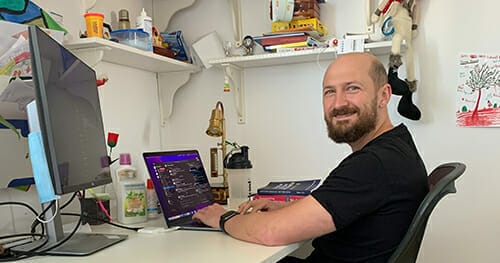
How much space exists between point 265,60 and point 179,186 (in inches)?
29.7

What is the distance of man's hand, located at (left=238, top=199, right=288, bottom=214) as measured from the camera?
4.83ft

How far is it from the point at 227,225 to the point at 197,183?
383 mm

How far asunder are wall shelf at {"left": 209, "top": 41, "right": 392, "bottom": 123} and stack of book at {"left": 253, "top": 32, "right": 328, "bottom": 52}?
0.11 feet

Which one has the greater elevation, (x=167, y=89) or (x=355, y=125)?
(x=167, y=89)

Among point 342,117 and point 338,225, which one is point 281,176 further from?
point 338,225

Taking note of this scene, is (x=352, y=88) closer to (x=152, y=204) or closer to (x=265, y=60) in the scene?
(x=265, y=60)

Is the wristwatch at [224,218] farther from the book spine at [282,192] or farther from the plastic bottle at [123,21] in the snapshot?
the plastic bottle at [123,21]

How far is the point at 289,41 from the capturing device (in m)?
1.94

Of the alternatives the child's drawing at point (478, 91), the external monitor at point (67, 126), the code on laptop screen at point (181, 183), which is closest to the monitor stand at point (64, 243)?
the external monitor at point (67, 126)

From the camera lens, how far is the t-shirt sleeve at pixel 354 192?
3.72 ft

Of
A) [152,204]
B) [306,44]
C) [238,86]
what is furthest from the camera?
[238,86]

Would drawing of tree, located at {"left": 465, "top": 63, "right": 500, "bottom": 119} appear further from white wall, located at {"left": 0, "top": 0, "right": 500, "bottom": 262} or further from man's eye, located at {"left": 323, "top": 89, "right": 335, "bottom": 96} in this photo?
man's eye, located at {"left": 323, "top": 89, "right": 335, "bottom": 96}

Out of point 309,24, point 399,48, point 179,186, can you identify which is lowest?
point 179,186

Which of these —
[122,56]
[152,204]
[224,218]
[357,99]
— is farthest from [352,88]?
[122,56]
